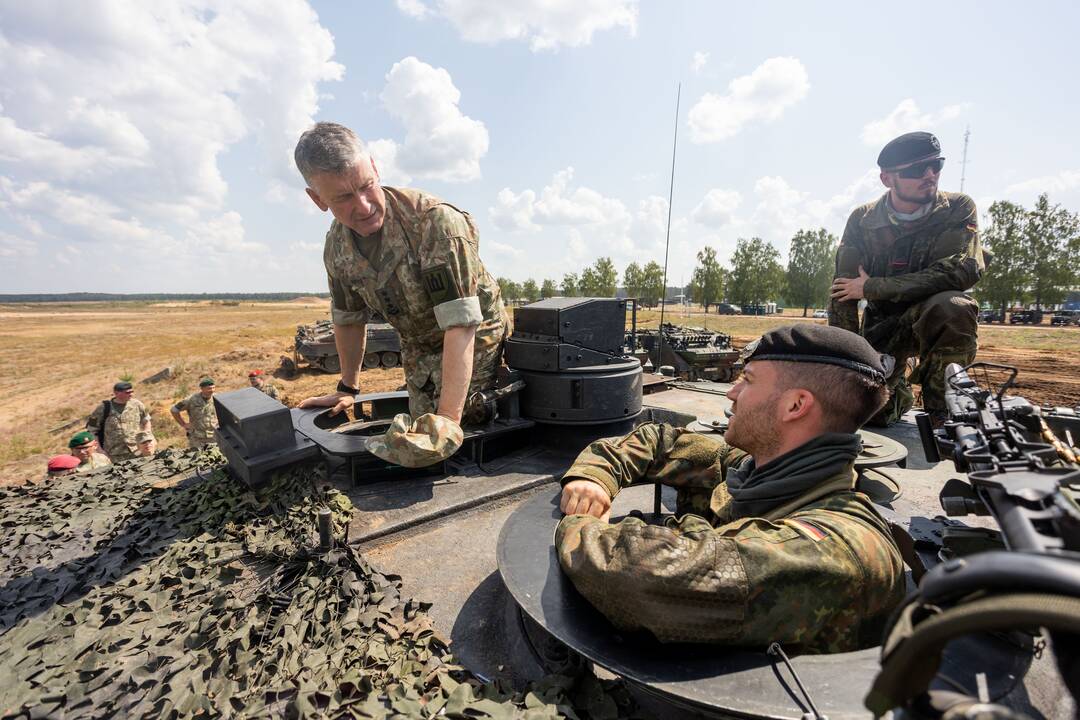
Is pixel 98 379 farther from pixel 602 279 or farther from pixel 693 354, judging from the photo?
pixel 602 279

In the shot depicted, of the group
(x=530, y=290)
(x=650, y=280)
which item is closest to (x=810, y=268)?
(x=650, y=280)

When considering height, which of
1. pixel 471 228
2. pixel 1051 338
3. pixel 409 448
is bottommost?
pixel 1051 338

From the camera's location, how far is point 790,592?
126 centimetres

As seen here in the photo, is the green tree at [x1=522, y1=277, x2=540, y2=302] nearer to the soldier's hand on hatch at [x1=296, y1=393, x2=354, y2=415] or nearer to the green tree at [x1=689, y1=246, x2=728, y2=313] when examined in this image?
the green tree at [x1=689, y1=246, x2=728, y2=313]

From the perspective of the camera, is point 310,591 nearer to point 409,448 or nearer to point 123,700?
point 123,700

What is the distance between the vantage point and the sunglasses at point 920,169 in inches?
143

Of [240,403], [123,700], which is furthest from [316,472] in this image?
[123,700]

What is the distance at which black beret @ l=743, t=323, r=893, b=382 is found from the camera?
166 cm

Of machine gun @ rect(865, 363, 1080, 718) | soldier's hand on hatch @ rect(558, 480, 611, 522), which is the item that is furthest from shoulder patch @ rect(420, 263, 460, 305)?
machine gun @ rect(865, 363, 1080, 718)

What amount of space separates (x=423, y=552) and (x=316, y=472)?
2.78 feet

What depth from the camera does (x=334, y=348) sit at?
750 inches

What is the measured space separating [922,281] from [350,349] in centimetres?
410

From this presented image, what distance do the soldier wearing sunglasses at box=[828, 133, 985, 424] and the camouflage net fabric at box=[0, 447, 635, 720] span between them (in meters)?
3.61

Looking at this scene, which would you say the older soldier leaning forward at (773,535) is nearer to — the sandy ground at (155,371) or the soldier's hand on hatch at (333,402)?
the soldier's hand on hatch at (333,402)
